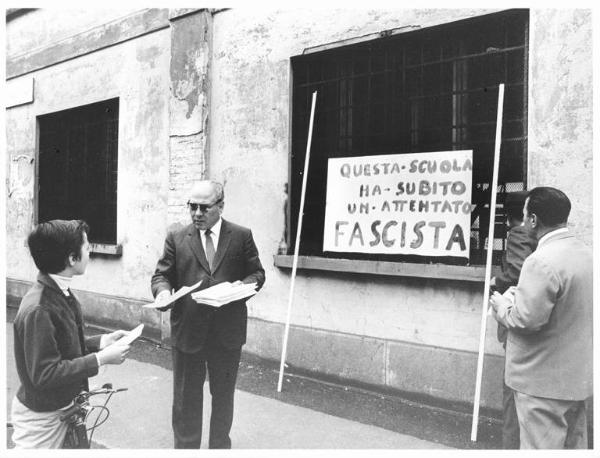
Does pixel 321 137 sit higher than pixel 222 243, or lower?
higher

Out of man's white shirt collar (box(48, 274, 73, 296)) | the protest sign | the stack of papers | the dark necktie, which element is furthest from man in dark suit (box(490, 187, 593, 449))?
man's white shirt collar (box(48, 274, 73, 296))

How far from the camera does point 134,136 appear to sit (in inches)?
300

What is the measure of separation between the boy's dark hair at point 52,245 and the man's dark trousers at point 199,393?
1.33 metres

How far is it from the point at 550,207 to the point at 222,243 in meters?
2.05

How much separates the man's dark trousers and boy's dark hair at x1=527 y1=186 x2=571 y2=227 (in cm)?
211

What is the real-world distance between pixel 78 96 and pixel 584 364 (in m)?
8.30

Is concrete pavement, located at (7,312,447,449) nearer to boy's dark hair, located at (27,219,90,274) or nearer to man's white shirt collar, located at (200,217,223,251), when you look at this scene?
man's white shirt collar, located at (200,217,223,251)

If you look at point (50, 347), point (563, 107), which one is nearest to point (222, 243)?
point (50, 347)

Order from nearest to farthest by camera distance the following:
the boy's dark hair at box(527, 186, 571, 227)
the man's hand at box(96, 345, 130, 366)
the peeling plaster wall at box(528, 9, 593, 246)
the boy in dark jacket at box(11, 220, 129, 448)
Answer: the boy in dark jacket at box(11, 220, 129, 448)
the man's hand at box(96, 345, 130, 366)
the boy's dark hair at box(527, 186, 571, 227)
the peeling plaster wall at box(528, 9, 593, 246)

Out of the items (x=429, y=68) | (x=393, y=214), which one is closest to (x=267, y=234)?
(x=393, y=214)

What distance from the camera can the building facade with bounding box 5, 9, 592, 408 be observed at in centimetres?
442

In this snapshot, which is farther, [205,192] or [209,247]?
[209,247]

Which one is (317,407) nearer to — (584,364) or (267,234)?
(267,234)

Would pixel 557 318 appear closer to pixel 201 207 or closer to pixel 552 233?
pixel 552 233
